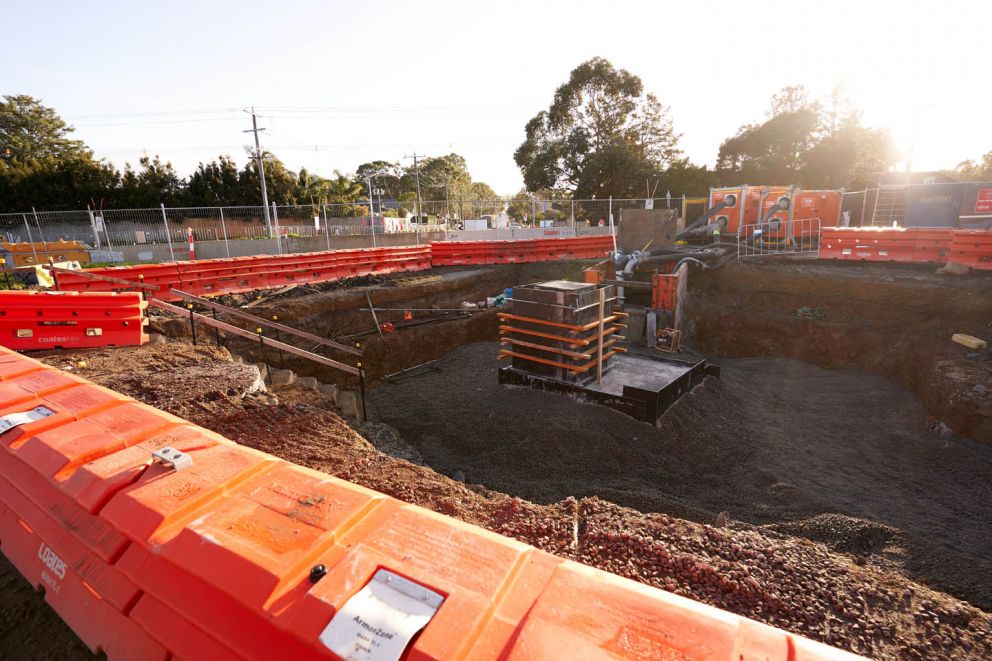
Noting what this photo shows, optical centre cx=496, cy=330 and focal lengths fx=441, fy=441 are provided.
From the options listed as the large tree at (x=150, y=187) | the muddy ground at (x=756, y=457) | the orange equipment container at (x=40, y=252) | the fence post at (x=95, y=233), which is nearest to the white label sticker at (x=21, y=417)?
the muddy ground at (x=756, y=457)

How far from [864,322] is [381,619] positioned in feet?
47.0

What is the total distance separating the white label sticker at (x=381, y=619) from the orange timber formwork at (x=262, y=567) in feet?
0.15

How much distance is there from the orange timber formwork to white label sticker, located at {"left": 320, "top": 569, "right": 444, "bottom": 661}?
0.04 meters

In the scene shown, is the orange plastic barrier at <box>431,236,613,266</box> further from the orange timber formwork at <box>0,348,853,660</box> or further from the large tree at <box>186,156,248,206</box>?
the large tree at <box>186,156,248,206</box>

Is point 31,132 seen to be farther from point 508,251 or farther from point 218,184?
point 508,251

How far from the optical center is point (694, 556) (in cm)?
331

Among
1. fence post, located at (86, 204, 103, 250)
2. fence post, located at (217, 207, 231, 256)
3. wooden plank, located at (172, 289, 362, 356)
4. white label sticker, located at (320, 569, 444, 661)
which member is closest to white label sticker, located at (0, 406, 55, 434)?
white label sticker, located at (320, 569, 444, 661)

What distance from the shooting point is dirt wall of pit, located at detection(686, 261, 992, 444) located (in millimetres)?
8172

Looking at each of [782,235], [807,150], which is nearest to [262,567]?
[782,235]

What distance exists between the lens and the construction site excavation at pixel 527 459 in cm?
174

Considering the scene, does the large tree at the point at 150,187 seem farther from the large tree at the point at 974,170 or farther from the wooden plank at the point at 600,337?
the large tree at the point at 974,170

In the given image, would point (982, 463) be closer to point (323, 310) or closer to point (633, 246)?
point (633, 246)

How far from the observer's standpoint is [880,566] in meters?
3.95

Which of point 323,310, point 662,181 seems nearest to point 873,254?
point 323,310
